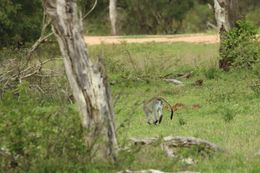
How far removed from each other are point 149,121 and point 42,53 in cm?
891

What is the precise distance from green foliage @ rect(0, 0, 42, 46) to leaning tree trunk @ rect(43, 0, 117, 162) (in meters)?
11.5

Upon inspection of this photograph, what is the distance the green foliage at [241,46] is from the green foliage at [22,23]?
5.16 meters

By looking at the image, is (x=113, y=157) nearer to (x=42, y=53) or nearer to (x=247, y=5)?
(x=42, y=53)

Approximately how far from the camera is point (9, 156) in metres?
7.11

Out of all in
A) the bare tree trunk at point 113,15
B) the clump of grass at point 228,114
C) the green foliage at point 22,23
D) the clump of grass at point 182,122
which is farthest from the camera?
the bare tree trunk at point 113,15

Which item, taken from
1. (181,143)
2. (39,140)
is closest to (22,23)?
(181,143)

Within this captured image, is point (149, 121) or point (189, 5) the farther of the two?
point (189, 5)

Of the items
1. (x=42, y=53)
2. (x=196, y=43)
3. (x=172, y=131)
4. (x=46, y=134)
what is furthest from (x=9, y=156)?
(x=196, y=43)

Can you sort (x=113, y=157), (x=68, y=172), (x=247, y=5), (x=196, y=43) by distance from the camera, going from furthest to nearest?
(x=247, y=5), (x=196, y=43), (x=113, y=157), (x=68, y=172)

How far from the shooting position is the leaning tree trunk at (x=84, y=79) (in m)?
7.45

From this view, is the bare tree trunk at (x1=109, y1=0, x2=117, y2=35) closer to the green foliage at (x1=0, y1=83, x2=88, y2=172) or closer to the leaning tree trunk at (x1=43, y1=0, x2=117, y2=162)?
the leaning tree trunk at (x1=43, y1=0, x2=117, y2=162)

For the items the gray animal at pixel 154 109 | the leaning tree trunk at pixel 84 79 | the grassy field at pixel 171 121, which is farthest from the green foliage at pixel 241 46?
the leaning tree trunk at pixel 84 79

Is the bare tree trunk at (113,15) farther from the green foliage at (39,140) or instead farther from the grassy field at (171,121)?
the green foliage at (39,140)

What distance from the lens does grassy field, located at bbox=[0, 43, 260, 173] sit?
280 inches
